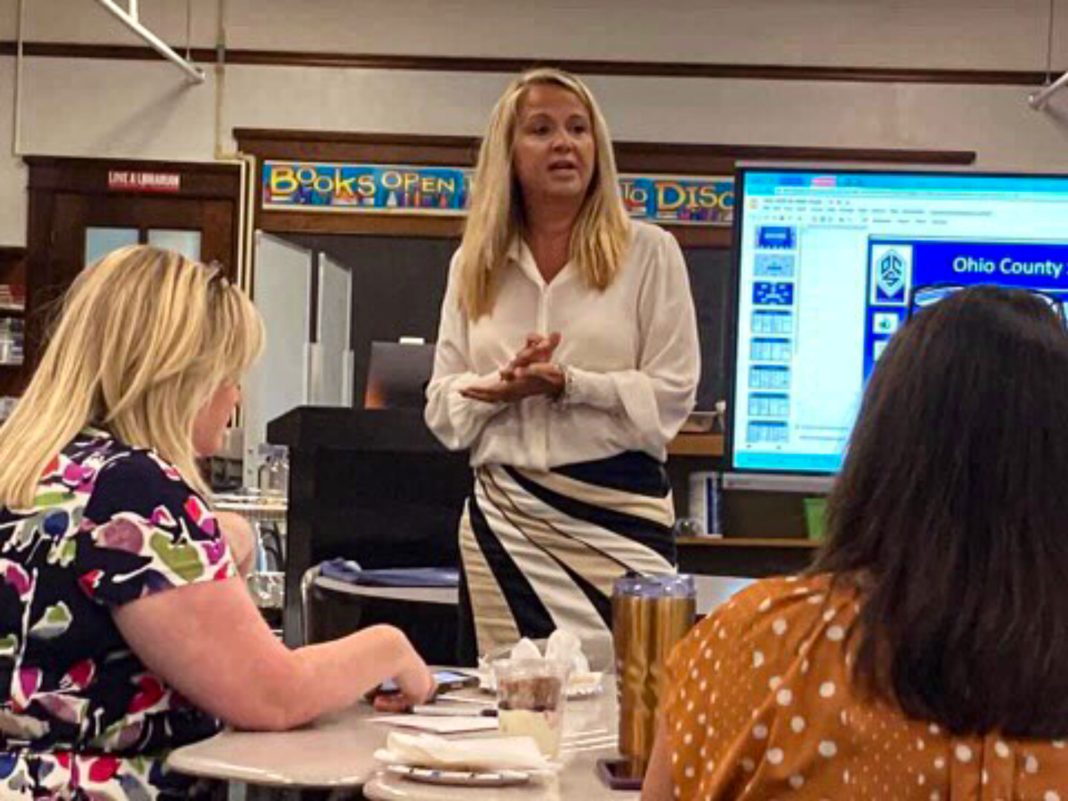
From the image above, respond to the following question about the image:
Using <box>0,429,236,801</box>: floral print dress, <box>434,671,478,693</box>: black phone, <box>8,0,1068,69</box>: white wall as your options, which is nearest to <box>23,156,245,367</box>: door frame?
<box>8,0,1068,69</box>: white wall

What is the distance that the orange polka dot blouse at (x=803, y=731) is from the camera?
1.08 meters

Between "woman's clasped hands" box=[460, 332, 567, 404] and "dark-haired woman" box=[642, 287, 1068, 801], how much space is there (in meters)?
1.05

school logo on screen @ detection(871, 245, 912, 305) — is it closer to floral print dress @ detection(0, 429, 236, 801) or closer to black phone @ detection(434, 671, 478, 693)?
black phone @ detection(434, 671, 478, 693)

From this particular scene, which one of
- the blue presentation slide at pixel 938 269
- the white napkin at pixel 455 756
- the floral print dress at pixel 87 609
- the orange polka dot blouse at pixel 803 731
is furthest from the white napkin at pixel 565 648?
the blue presentation slide at pixel 938 269

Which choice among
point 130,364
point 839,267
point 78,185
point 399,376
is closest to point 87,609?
point 130,364

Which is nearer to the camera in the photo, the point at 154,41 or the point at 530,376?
the point at 530,376

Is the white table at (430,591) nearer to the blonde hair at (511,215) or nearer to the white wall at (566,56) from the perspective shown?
the blonde hair at (511,215)

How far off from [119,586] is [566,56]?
23.4 ft

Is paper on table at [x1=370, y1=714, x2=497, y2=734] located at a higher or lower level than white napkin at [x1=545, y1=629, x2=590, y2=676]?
lower

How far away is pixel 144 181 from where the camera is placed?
27.3 feet

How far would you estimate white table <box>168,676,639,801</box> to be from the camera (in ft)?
4.45

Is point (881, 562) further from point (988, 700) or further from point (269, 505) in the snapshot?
point (269, 505)

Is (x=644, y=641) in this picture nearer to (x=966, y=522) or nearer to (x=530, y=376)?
(x=966, y=522)

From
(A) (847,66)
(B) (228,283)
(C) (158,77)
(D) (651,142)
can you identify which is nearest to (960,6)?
Result: (A) (847,66)
